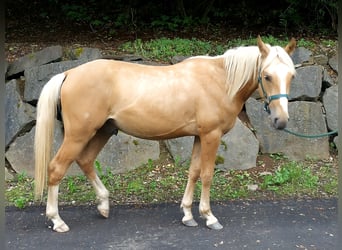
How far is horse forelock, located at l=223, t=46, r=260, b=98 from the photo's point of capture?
3.96 m

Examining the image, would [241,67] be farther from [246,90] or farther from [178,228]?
[178,228]

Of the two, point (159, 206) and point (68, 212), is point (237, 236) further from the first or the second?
point (68, 212)

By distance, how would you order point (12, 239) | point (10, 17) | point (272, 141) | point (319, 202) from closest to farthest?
point (12, 239) → point (319, 202) → point (272, 141) → point (10, 17)

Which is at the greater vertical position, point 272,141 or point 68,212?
point 272,141

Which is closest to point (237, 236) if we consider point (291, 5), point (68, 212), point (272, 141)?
point (68, 212)

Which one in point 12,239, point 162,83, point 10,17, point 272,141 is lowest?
point 12,239

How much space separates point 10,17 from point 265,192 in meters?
5.79

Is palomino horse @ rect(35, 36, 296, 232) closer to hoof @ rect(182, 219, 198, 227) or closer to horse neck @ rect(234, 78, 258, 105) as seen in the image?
horse neck @ rect(234, 78, 258, 105)

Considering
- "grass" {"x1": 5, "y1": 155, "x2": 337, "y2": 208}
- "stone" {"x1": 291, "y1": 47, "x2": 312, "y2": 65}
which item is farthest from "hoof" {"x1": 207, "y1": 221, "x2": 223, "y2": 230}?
"stone" {"x1": 291, "y1": 47, "x2": 312, "y2": 65}

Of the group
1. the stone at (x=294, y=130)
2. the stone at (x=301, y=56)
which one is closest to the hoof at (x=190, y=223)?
the stone at (x=294, y=130)

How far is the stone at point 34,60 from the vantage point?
21.0ft

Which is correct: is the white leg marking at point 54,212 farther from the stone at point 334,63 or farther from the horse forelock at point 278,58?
the stone at point 334,63

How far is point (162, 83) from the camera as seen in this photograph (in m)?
4.05

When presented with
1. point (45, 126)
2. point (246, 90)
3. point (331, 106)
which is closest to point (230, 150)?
point (331, 106)
